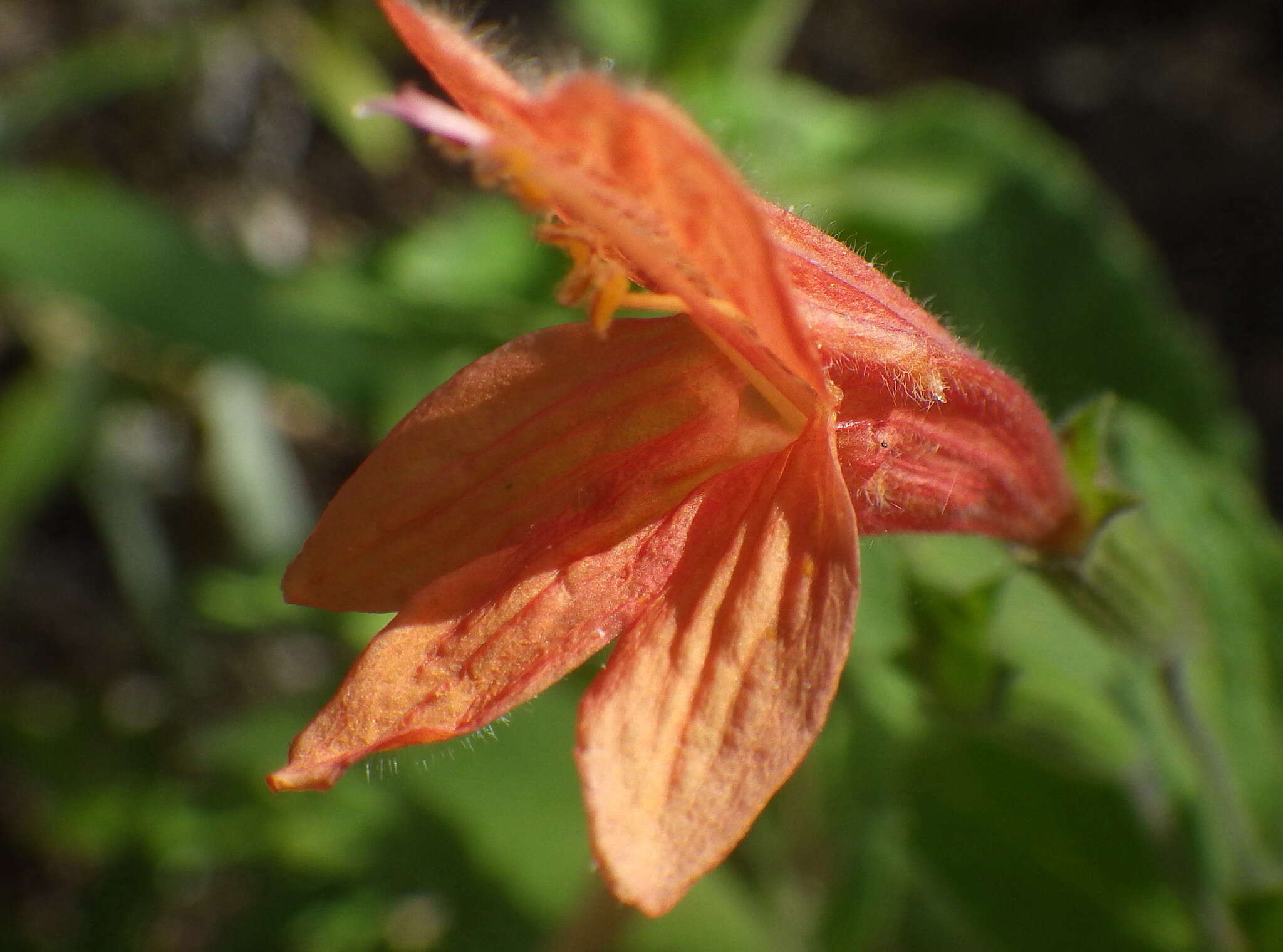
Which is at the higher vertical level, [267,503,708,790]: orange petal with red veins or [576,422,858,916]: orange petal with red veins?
[576,422,858,916]: orange petal with red veins

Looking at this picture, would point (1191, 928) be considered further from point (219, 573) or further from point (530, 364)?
point (219, 573)

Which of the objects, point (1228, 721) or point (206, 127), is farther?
point (206, 127)

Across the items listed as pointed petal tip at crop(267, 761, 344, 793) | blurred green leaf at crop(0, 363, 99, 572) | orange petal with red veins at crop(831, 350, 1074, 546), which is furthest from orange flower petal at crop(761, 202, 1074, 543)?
blurred green leaf at crop(0, 363, 99, 572)

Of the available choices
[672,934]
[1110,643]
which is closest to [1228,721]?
[1110,643]

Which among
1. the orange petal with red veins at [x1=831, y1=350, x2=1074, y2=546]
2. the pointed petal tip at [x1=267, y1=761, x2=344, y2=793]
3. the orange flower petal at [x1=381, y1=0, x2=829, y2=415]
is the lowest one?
the pointed petal tip at [x1=267, y1=761, x2=344, y2=793]

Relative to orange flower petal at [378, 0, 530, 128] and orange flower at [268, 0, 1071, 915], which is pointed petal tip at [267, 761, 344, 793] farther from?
orange flower petal at [378, 0, 530, 128]

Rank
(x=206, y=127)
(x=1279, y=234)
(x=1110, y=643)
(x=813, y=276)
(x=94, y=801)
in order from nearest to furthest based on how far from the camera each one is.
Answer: (x=813, y=276) → (x=1110, y=643) → (x=94, y=801) → (x=1279, y=234) → (x=206, y=127)

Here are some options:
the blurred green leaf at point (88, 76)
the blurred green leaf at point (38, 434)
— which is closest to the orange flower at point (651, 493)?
the blurred green leaf at point (38, 434)
